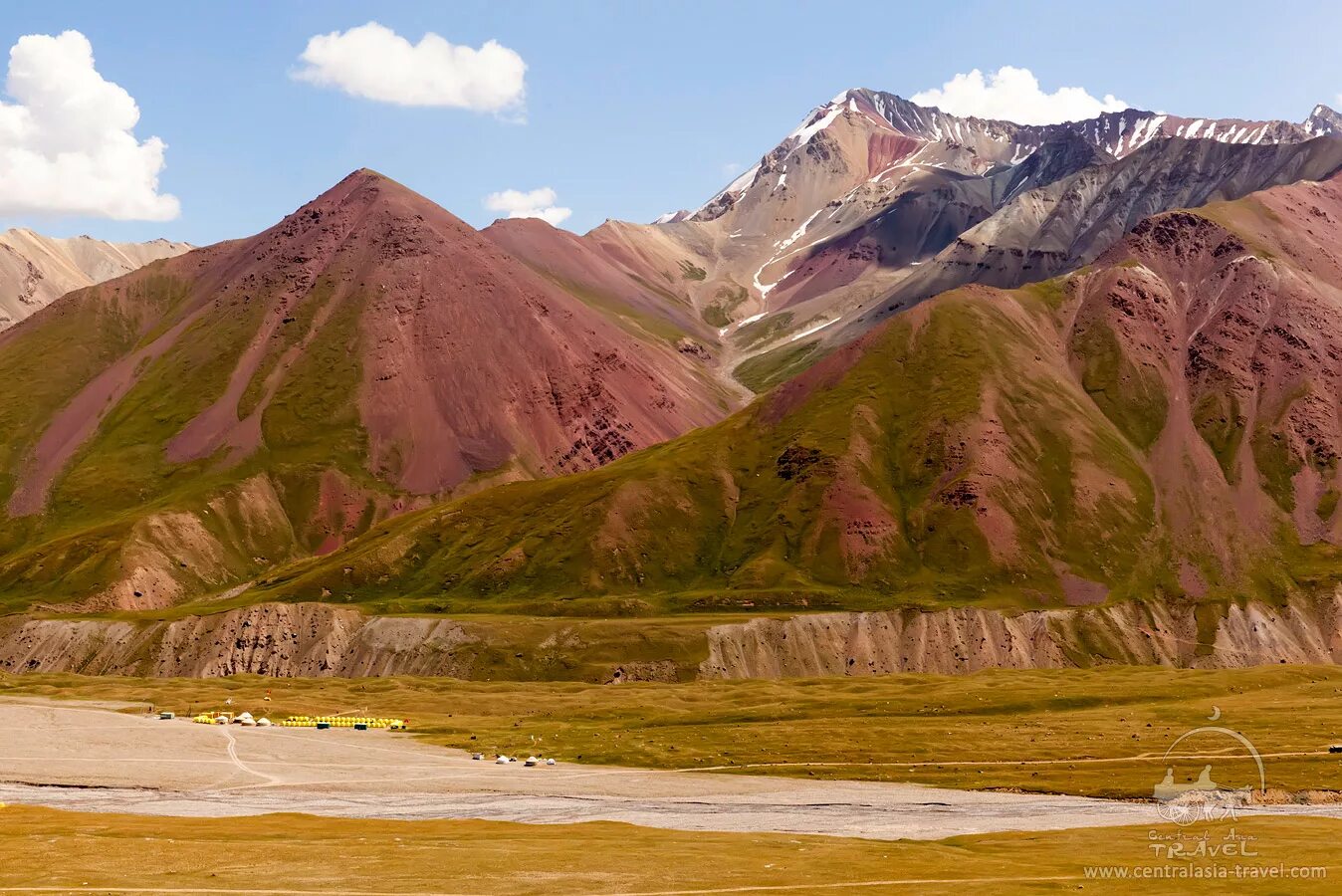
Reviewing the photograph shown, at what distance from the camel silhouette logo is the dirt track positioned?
2.78 meters

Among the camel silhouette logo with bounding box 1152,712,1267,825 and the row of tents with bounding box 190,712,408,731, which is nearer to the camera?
the camel silhouette logo with bounding box 1152,712,1267,825

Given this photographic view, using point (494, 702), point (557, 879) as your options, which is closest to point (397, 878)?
point (557, 879)

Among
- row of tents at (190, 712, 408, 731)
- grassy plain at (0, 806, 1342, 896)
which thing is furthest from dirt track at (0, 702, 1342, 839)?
grassy plain at (0, 806, 1342, 896)

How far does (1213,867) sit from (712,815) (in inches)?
1618

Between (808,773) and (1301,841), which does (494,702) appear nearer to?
(808,773)

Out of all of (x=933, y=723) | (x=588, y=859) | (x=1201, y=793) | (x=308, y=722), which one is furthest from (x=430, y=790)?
(x=1201, y=793)

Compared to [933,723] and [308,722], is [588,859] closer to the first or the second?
[933,723]

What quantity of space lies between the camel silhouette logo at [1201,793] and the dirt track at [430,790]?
278 cm

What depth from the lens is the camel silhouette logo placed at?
9169cm

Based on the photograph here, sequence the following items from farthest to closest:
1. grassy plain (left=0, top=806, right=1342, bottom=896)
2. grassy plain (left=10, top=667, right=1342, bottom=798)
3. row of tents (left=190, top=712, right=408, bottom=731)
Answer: row of tents (left=190, top=712, right=408, bottom=731), grassy plain (left=10, top=667, right=1342, bottom=798), grassy plain (left=0, top=806, right=1342, bottom=896)

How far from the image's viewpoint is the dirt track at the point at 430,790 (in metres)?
94.1

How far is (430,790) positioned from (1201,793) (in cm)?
6437

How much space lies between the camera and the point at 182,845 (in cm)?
6994

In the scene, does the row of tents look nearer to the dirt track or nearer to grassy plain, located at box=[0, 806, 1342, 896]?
the dirt track
